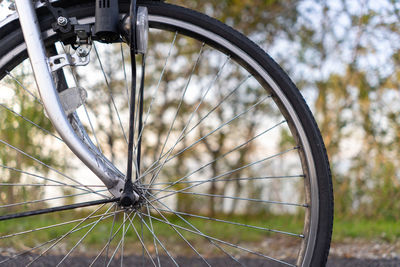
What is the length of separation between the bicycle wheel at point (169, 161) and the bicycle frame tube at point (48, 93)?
5 cm

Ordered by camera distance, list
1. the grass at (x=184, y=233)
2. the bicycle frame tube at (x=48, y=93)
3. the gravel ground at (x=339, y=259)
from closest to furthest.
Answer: the bicycle frame tube at (x=48, y=93)
the gravel ground at (x=339, y=259)
the grass at (x=184, y=233)

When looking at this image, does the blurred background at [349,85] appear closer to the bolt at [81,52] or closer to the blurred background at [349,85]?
the blurred background at [349,85]

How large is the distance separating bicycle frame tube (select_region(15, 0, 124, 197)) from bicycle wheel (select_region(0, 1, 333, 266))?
0.05 m

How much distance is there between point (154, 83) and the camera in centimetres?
425

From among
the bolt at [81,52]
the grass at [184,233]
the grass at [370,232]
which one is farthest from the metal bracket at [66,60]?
the grass at [370,232]

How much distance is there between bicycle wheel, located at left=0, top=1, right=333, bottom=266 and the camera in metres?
1.16

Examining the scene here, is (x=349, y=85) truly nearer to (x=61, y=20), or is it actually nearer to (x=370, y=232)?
(x=370, y=232)

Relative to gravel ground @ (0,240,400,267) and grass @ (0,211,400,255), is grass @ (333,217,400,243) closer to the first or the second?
grass @ (0,211,400,255)

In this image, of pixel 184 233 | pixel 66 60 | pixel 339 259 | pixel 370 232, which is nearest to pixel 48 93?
pixel 66 60

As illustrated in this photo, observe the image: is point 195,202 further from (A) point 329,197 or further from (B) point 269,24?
(A) point 329,197

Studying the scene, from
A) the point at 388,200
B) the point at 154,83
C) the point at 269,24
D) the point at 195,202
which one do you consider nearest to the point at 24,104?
the point at 154,83

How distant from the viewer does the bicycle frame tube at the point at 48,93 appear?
1.10m

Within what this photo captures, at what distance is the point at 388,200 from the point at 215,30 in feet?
10.4

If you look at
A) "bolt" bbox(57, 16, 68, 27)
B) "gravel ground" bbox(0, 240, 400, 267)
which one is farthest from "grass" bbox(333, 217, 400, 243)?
→ "bolt" bbox(57, 16, 68, 27)
